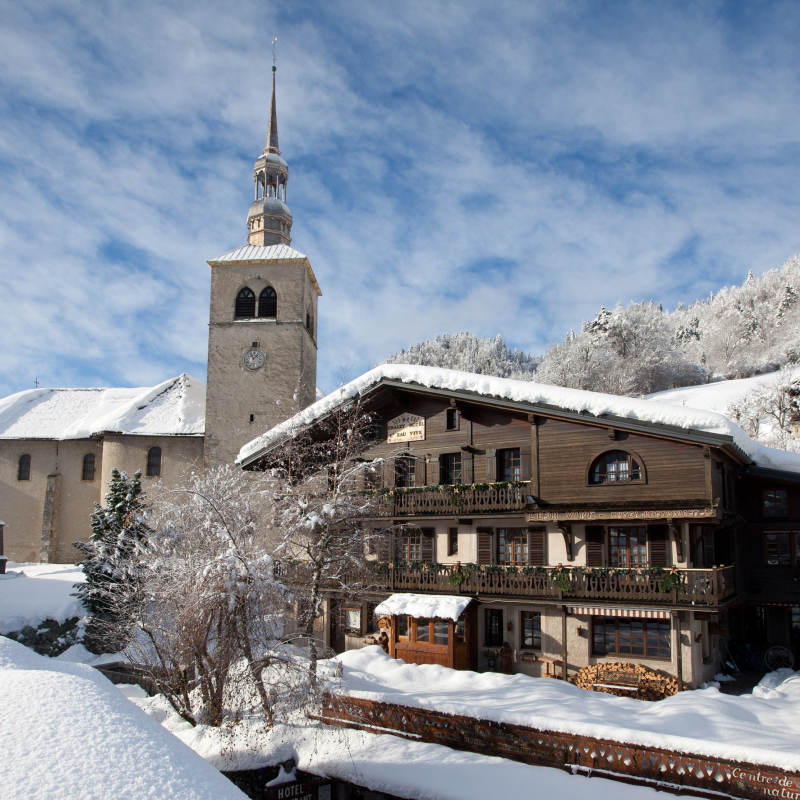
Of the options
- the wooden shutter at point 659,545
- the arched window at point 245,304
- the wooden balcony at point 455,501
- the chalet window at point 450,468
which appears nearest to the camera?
the wooden shutter at point 659,545

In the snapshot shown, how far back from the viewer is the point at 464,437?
2350 centimetres

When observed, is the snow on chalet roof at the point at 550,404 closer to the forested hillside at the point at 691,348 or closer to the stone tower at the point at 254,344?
the stone tower at the point at 254,344

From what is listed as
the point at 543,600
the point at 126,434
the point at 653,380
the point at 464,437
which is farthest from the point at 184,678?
the point at 653,380

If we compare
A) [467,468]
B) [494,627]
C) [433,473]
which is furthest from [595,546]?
[433,473]

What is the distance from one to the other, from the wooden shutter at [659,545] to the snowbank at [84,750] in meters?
17.4

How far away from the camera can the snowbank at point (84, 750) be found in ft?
14.3

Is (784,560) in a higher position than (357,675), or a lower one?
higher

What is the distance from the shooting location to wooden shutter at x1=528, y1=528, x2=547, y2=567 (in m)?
22.0

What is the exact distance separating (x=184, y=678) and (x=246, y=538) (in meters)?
4.44

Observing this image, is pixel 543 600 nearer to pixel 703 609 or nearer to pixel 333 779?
pixel 703 609

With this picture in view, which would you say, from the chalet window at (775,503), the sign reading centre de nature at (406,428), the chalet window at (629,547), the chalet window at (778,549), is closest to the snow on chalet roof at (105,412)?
the sign reading centre de nature at (406,428)

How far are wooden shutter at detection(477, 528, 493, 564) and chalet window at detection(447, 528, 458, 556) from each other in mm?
1007

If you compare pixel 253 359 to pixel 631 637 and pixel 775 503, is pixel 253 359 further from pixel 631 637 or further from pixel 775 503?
pixel 775 503

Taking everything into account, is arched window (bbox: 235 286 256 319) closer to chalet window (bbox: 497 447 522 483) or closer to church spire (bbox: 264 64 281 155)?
church spire (bbox: 264 64 281 155)
